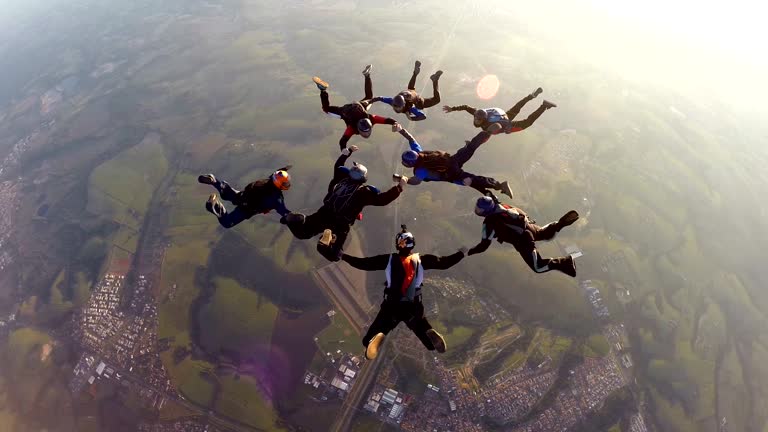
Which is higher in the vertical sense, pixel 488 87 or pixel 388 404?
pixel 488 87

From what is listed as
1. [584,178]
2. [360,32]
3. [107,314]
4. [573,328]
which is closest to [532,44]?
[360,32]

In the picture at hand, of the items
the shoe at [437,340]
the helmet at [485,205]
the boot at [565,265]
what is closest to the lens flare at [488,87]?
the helmet at [485,205]

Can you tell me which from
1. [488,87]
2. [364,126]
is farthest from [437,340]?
[488,87]

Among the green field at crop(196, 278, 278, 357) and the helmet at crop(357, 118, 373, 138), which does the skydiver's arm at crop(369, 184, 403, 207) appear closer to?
the helmet at crop(357, 118, 373, 138)

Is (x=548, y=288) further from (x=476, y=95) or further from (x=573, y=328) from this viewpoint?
(x=476, y=95)

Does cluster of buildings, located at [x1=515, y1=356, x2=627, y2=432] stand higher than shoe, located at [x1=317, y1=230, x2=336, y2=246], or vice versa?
shoe, located at [x1=317, y1=230, x2=336, y2=246]

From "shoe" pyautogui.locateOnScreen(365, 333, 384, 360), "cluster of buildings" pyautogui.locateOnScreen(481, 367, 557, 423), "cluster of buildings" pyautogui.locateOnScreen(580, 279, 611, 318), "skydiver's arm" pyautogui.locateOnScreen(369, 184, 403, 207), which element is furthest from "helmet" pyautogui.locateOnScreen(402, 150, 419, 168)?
"cluster of buildings" pyautogui.locateOnScreen(580, 279, 611, 318)

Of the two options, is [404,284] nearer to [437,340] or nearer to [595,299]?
[437,340]

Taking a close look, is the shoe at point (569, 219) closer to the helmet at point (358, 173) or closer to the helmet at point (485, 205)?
the helmet at point (485, 205)
